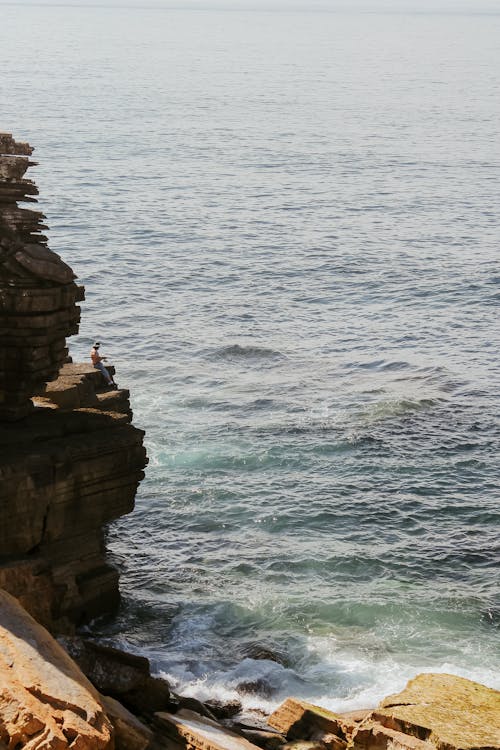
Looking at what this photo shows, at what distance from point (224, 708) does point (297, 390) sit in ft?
105

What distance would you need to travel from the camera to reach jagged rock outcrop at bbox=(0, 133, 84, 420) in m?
41.4

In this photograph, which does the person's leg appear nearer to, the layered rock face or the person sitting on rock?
the person sitting on rock

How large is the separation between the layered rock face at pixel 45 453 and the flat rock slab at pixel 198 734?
23.6 ft

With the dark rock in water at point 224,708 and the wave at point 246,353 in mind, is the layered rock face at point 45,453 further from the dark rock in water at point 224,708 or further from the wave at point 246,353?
the wave at point 246,353

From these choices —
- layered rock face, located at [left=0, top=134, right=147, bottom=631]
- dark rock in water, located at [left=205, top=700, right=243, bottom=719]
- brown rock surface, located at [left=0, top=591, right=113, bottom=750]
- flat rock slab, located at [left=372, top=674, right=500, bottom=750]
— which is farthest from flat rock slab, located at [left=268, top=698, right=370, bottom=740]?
layered rock face, located at [left=0, top=134, right=147, bottom=631]

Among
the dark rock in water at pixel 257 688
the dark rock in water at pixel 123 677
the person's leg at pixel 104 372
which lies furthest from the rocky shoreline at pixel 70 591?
the person's leg at pixel 104 372

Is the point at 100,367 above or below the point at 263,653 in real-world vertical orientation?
above

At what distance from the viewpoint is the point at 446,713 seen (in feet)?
113

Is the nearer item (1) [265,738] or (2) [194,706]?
(1) [265,738]

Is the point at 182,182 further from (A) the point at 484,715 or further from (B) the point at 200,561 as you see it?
(A) the point at 484,715

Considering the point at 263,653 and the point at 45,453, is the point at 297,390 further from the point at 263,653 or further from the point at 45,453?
the point at 45,453

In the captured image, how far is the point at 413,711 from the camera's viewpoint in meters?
34.3

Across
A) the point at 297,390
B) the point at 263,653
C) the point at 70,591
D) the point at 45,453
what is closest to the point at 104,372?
the point at 45,453

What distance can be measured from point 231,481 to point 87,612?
14730 millimetres
